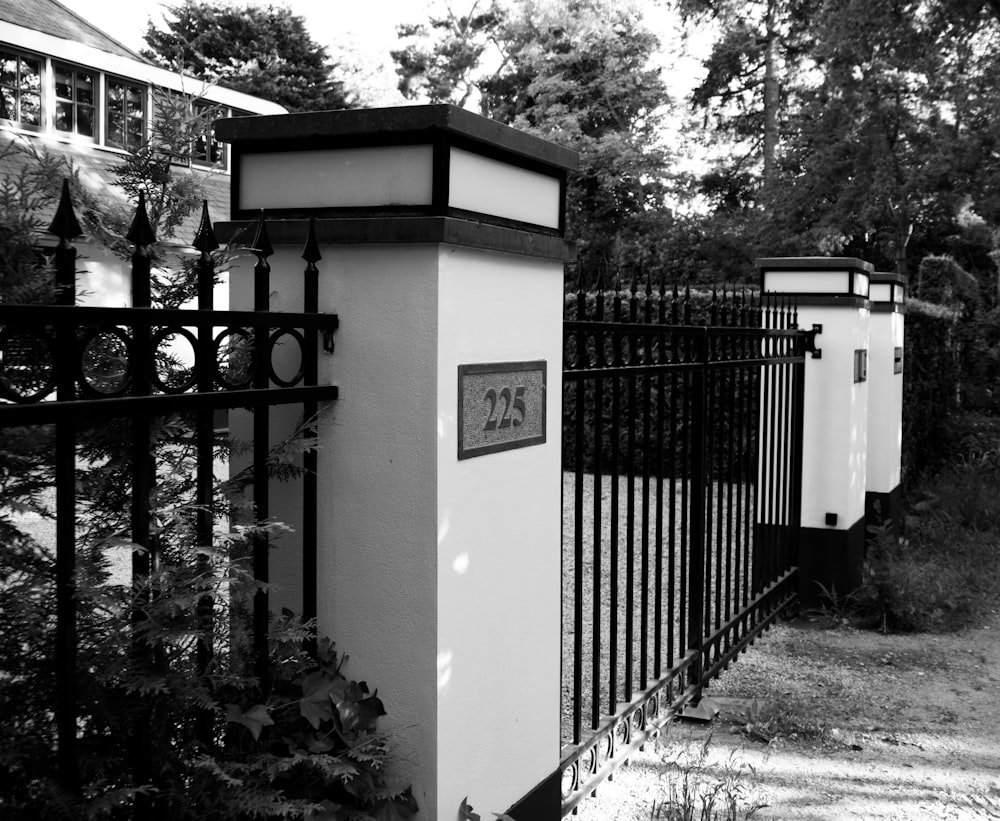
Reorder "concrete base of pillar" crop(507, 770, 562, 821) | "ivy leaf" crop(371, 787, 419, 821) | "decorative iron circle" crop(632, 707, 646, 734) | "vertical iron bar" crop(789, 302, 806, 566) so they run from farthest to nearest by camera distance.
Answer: "vertical iron bar" crop(789, 302, 806, 566) → "decorative iron circle" crop(632, 707, 646, 734) → "concrete base of pillar" crop(507, 770, 562, 821) → "ivy leaf" crop(371, 787, 419, 821)

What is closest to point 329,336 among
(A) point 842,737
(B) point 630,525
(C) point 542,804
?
(C) point 542,804

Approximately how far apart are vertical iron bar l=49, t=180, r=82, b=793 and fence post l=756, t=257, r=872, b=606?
19.1ft

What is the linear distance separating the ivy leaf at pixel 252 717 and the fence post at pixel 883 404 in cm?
728

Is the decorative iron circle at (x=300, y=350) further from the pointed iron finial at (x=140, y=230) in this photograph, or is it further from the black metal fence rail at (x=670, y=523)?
the black metal fence rail at (x=670, y=523)

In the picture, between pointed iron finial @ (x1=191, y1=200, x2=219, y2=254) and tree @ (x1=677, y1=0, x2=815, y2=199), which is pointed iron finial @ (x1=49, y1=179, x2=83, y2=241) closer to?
pointed iron finial @ (x1=191, y1=200, x2=219, y2=254)

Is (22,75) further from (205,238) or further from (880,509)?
(205,238)

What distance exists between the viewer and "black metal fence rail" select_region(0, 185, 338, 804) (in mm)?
1802

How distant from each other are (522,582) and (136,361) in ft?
4.59

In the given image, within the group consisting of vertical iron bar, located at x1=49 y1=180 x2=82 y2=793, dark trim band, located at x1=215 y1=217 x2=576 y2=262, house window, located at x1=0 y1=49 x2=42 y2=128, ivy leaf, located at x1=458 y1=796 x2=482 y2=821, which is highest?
house window, located at x1=0 y1=49 x2=42 y2=128

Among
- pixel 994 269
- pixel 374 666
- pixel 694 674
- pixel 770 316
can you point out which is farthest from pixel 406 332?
pixel 994 269

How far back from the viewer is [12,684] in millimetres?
2006

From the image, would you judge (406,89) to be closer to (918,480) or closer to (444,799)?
(918,480)

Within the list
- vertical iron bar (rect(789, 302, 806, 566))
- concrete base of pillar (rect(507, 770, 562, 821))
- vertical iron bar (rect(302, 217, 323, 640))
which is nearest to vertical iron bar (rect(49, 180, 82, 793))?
vertical iron bar (rect(302, 217, 323, 640))

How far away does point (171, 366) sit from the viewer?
→ 7.65 ft
